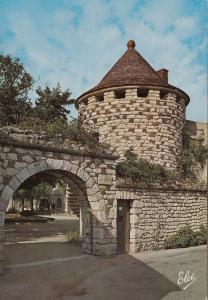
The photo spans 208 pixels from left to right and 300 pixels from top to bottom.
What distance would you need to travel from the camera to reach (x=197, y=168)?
15383mm

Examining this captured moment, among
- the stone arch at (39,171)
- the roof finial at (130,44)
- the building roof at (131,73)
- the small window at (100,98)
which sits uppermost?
the roof finial at (130,44)

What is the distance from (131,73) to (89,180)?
22.4 ft

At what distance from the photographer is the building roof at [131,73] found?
14297 mm

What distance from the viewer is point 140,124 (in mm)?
14078

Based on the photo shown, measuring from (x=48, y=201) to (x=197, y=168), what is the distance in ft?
116

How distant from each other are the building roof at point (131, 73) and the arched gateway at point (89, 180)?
16.8 feet

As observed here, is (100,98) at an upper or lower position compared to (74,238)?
upper

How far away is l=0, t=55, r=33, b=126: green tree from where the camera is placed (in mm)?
15828

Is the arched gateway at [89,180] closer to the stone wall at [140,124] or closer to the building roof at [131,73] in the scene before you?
the stone wall at [140,124]

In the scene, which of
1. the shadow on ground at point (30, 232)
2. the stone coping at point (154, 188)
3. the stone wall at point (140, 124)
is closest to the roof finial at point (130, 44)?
the stone wall at point (140, 124)

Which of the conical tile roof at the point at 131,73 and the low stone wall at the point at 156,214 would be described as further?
the conical tile roof at the point at 131,73

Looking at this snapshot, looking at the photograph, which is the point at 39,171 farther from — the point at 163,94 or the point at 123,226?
the point at 163,94

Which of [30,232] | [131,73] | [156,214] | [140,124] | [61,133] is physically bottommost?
[30,232]

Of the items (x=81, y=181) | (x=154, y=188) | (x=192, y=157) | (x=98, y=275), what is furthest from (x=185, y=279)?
(x=192, y=157)
